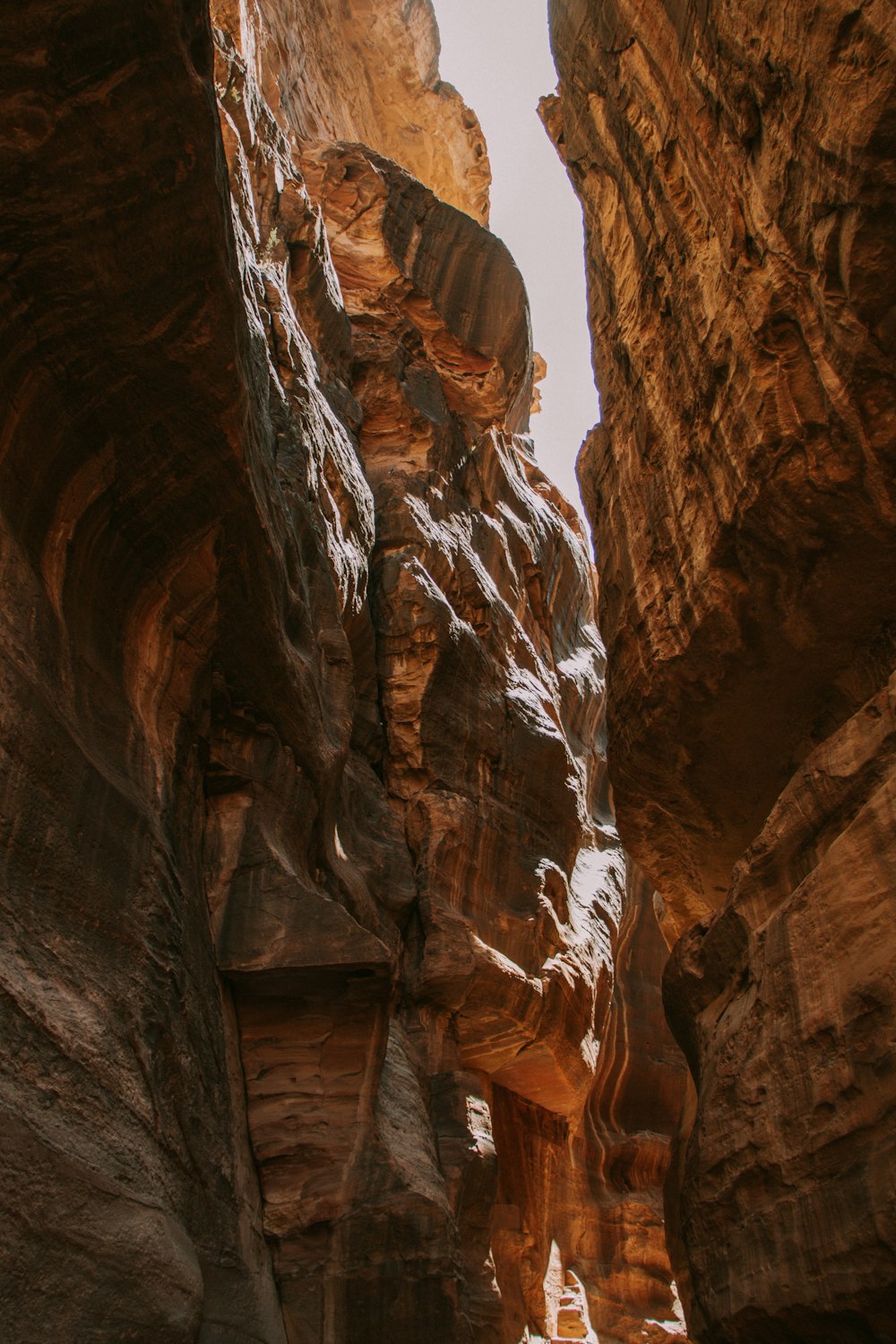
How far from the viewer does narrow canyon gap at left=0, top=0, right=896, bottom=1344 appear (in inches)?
246

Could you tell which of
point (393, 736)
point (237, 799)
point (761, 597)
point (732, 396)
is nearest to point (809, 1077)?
point (761, 597)

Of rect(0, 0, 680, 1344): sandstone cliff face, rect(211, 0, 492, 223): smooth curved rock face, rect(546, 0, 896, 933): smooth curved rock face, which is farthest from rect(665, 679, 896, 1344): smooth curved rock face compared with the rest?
rect(211, 0, 492, 223): smooth curved rock face

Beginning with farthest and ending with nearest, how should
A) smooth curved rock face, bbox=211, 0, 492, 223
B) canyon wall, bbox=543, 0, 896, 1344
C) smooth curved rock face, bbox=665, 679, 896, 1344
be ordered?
smooth curved rock face, bbox=211, 0, 492, 223, canyon wall, bbox=543, 0, 896, 1344, smooth curved rock face, bbox=665, 679, 896, 1344

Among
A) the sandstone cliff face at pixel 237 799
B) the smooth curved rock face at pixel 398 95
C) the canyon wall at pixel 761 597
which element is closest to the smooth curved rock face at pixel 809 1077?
the canyon wall at pixel 761 597

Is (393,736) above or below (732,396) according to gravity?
below

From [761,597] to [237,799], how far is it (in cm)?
534

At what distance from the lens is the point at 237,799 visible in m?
9.91

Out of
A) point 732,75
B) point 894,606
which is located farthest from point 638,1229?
point 732,75

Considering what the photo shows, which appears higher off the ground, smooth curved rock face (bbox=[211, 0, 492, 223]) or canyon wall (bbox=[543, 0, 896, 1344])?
smooth curved rock face (bbox=[211, 0, 492, 223])

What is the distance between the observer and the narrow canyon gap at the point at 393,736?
246 inches

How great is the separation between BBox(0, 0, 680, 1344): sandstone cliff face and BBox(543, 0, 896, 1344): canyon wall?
10.4ft

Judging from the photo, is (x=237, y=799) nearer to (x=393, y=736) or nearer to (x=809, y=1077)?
(x=809, y=1077)

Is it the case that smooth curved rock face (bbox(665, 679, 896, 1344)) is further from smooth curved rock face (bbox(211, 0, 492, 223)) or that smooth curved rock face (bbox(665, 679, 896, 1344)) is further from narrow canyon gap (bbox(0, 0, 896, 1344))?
smooth curved rock face (bbox(211, 0, 492, 223))

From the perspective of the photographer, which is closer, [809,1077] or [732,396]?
[809,1077]
